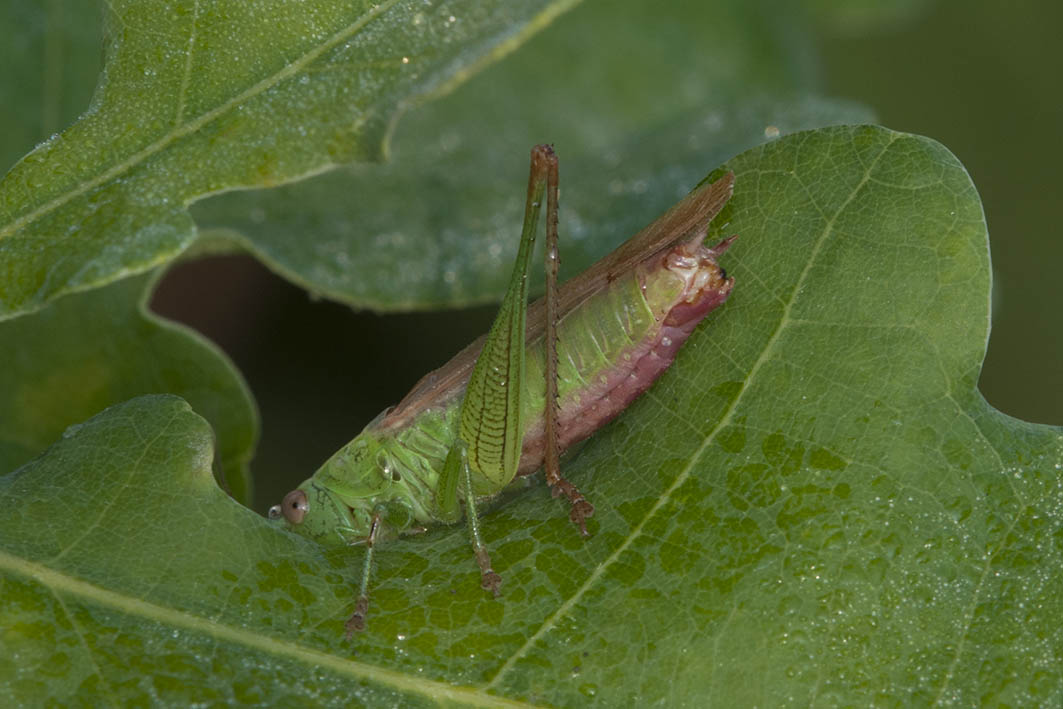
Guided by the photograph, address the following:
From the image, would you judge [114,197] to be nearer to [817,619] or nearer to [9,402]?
[9,402]

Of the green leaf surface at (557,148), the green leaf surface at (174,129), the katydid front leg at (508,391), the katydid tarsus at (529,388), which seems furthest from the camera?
the green leaf surface at (557,148)

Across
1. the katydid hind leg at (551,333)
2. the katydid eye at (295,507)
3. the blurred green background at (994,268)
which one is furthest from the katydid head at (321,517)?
the blurred green background at (994,268)

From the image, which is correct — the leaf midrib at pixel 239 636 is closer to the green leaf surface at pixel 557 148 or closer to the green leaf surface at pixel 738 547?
the green leaf surface at pixel 738 547

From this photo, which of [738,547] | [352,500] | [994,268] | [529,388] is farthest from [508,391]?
[994,268]

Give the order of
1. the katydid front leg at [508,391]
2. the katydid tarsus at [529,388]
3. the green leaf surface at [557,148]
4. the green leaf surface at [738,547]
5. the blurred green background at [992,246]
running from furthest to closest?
the blurred green background at [992,246], the green leaf surface at [557,148], the katydid front leg at [508,391], the katydid tarsus at [529,388], the green leaf surface at [738,547]

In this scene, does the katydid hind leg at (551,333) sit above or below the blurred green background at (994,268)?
above

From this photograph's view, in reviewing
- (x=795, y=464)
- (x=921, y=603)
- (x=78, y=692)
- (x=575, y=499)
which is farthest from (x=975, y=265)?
(x=78, y=692)

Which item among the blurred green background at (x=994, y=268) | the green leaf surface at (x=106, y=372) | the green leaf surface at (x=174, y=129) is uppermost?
the green leaf surface at (x=174, y=129)

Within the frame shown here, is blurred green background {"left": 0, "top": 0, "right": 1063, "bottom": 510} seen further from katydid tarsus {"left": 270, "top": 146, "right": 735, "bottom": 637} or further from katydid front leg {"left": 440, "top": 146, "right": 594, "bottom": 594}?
katydid front leg {"left": 440, "top": 146, "right": 594, "bottom": 594}

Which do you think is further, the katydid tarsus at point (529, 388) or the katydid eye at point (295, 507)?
the katydid eye at point (295, 507)
